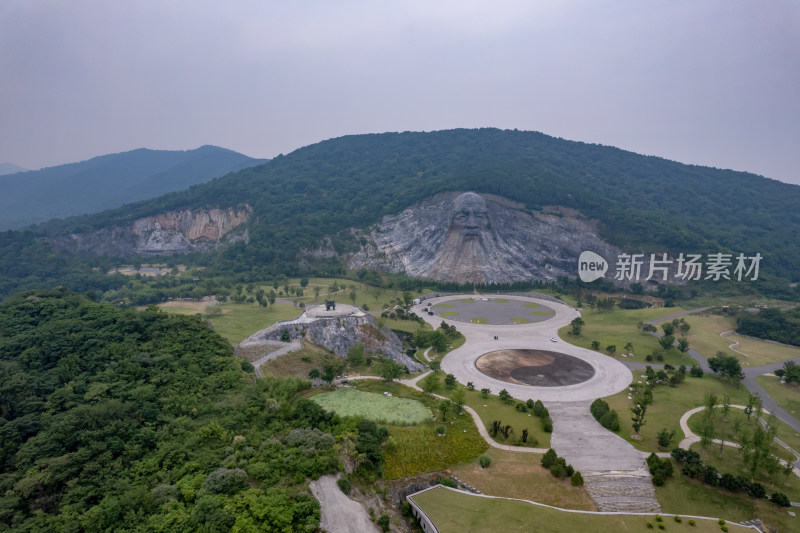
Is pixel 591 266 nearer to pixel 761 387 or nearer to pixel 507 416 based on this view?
pixel 761 387

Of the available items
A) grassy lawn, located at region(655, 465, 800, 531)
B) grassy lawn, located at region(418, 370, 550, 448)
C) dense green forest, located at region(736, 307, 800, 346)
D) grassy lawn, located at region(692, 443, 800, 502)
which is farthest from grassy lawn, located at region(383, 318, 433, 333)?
dense green forest, located at region(736, 307, 800, 346)

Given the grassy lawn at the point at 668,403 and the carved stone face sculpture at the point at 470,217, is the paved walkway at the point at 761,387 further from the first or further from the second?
the carved stone face sculpture at the point at 470,217

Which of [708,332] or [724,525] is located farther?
[708,332]

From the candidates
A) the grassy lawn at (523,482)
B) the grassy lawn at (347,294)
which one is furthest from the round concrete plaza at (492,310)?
the grassy lawn at (523,482)

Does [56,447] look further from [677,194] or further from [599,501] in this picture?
[677,194]

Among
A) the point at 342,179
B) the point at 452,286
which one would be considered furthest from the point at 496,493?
the point at 342,179

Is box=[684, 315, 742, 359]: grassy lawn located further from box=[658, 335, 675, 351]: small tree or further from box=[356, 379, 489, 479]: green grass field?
box=[356, 379, 489, 479]: green grass field
